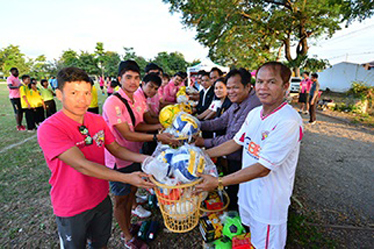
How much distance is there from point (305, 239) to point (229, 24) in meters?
8.94

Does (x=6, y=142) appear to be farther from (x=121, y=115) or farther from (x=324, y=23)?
(x=324, y=23)

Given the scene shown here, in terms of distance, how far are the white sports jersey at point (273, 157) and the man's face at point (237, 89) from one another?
732 mm

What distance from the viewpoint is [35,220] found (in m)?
3.07

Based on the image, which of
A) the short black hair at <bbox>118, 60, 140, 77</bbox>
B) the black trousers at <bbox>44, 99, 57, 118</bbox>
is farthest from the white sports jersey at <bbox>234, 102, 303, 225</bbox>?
the black trousers at <bbox>44, 99, 57, 118</bbox>

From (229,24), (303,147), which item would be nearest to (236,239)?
(303,147)

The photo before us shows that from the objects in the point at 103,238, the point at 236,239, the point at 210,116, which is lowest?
Result: the point at 236,239

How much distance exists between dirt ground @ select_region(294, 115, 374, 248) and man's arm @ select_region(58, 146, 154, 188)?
3.10 m

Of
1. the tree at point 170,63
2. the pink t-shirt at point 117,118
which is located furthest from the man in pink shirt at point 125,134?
the tree at point 170,63

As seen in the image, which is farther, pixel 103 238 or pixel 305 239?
pixel 305 239

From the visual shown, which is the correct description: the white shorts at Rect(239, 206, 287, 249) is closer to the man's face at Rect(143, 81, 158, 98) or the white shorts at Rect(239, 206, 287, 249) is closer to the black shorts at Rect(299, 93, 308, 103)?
the man's face at Rect(143, 81, 158, 98)

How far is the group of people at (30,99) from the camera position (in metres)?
7.32

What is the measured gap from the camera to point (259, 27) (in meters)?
10.3

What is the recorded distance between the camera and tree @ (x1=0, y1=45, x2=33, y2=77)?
5275cm

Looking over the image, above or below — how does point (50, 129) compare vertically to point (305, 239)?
above
